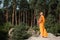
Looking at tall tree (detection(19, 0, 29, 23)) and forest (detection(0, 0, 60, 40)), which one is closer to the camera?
forest (detection(0, 0, 60, 40))

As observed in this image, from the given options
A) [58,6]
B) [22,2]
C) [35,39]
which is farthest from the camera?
[22,2]

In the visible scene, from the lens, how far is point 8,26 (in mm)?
32781

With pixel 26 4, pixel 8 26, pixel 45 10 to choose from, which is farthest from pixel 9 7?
pixel 8 26

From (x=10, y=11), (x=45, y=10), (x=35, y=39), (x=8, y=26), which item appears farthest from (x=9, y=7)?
(x=35, y=39)

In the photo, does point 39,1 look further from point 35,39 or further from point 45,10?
point 35,39

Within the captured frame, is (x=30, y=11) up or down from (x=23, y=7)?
down

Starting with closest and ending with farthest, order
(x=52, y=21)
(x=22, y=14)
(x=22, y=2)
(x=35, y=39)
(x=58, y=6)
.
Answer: (x=35, y=39), (x=52, y=21), (x=58, y=6), (x=22, y=2), (x=22, y=14)

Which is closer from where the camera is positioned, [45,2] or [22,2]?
[45,2]

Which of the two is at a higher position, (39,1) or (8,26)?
(39,1)

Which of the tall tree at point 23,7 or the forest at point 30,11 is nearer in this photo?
the forest at point 30,11

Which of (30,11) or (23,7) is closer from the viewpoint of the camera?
(23,7)

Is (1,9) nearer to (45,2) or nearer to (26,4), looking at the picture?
(26,4)

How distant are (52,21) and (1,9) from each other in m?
23.2

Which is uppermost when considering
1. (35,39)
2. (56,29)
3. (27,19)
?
(27,19)
